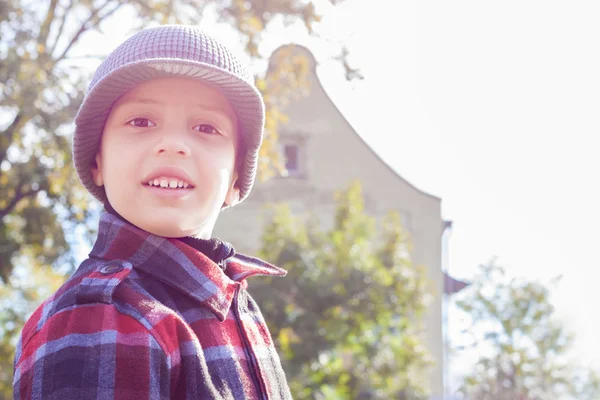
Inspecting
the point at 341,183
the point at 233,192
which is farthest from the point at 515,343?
the point at 233,192

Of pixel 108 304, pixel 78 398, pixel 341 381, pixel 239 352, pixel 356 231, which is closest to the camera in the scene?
pixel 78 398

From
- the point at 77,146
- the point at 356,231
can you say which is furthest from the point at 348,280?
the point at 77,146

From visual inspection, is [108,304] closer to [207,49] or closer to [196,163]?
[196,163]

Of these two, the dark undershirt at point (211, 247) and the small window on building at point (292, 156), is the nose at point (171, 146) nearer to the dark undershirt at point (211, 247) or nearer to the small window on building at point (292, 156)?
the dark undershirt at point (211, 247)

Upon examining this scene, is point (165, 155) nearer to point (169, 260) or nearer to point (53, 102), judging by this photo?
point (169, 260)

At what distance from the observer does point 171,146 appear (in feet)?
5.73

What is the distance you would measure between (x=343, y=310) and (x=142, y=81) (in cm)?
868

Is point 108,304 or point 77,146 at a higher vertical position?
point 77,146

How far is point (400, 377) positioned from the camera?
10.6 meters

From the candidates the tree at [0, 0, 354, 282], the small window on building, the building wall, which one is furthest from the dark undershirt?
the small window on building

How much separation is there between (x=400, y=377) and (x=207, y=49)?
30.5 feet

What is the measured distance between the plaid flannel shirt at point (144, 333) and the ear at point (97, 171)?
0.58ft

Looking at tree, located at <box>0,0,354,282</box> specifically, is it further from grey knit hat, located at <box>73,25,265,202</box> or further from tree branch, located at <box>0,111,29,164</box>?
grey knit hat, located at <box>73,25,265,202</box>

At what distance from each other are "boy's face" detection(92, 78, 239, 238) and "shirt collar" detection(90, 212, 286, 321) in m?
0.03
